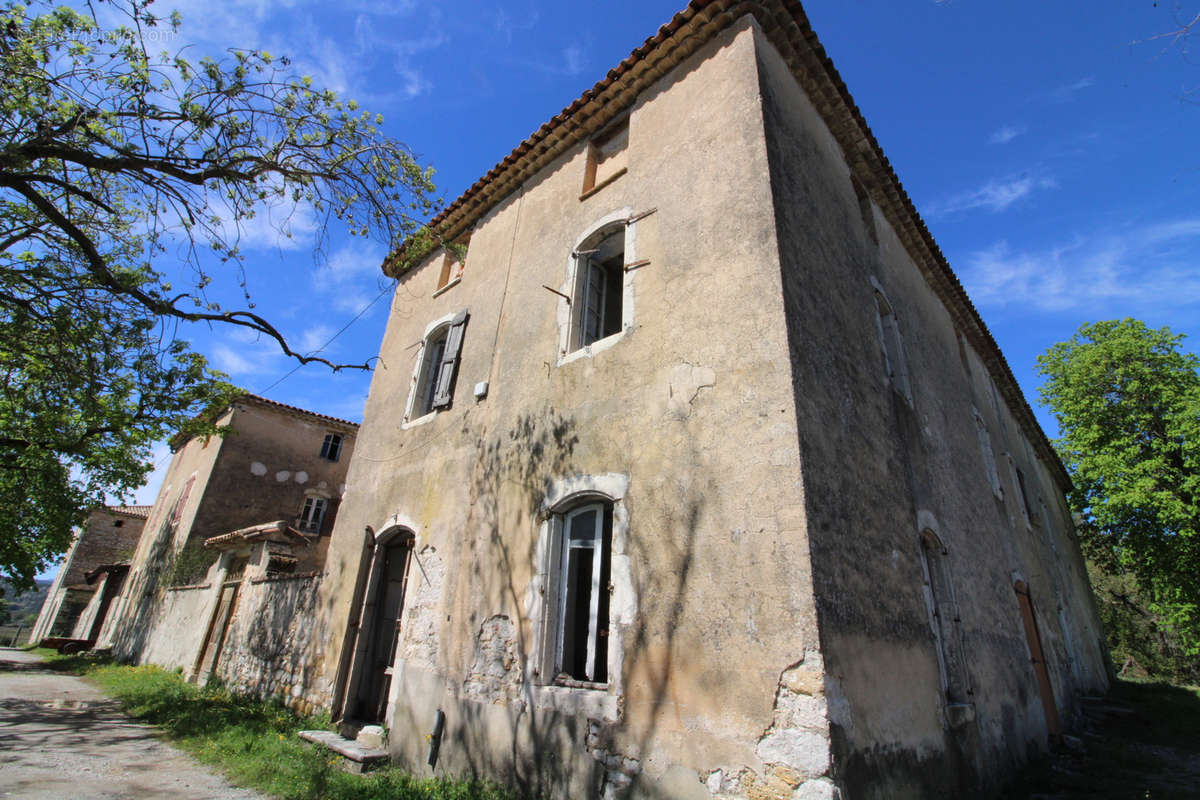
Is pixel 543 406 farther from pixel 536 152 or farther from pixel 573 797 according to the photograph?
pixel 536 152

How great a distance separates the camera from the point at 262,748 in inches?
264

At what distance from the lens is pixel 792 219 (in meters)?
5.63

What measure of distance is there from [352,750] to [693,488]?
523 cm

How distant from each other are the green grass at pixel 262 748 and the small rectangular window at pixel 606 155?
23.7ft

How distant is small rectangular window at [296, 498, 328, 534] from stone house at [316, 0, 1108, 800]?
11.1 meters

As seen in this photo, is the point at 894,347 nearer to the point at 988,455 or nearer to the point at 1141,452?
the point at 988,455

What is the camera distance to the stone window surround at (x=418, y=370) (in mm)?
9069

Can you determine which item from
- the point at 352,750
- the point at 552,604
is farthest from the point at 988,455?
the point at 352,750

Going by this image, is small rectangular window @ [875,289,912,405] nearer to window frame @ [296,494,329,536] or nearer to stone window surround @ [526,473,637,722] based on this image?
stone window surround @ [526,473,637,722]

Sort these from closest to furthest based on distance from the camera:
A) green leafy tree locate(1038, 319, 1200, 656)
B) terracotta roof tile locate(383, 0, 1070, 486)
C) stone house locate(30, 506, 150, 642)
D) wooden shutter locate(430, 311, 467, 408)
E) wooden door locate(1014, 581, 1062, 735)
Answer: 1. terracotta roof tile locate(383, 0, 1070, 486)
2. wooden shutter locate(430, 311, 467, 408)
3. wooden door locate(1014, 581, 1062, 735)
4. green leafy tree locate(1038, 319, 1200, 656)
5. stone house locate(30, 506, 150, 642)

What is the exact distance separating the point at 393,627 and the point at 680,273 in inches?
247

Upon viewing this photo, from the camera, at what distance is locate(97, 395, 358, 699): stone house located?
33.4ft

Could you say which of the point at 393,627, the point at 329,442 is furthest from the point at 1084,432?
the point at 329,442

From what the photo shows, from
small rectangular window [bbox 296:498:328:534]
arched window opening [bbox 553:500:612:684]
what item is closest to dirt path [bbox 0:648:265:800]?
arched window opening [bbox 553:500:612:684]
